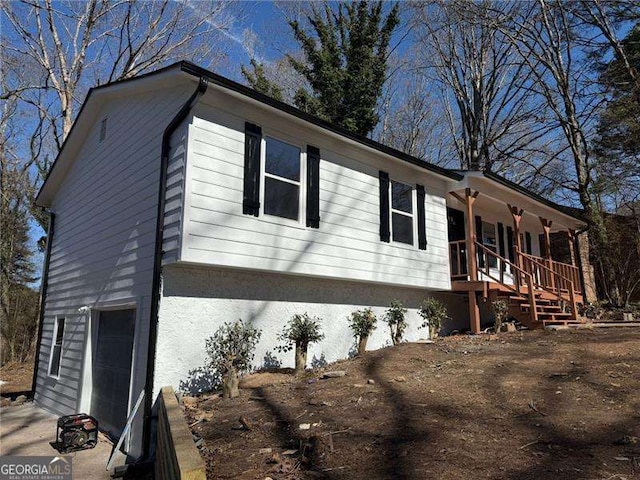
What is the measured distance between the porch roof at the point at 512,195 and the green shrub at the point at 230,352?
686cm

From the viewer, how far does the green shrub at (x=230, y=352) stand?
6.36 metres

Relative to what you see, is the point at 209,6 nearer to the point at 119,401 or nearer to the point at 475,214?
the point at 475,214

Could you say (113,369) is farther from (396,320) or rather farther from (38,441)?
(396,320)

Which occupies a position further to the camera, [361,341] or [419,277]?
[419,277]

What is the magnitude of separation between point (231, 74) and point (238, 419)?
20.7 metres

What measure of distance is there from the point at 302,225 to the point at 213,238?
181 cm

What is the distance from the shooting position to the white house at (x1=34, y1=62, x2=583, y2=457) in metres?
6.81

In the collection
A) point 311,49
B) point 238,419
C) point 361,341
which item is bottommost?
point 238,419

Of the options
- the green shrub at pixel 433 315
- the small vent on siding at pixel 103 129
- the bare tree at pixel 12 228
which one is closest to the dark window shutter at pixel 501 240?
the green shrub at pixel 433 315

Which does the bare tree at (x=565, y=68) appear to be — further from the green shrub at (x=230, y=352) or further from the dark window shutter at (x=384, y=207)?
the green shrub at (x=230, y=352)

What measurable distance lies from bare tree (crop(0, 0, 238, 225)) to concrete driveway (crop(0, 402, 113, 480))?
36.9ft

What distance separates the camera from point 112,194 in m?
9.17

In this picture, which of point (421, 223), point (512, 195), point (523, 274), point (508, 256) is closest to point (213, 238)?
point (421, 223)

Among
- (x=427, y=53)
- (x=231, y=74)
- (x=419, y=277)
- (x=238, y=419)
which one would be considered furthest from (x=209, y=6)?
(x=238, y=419)
